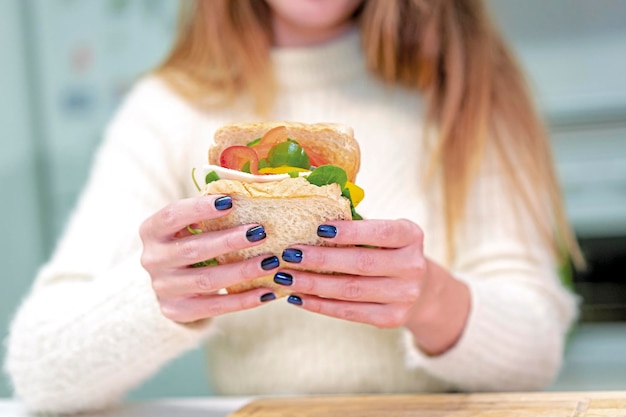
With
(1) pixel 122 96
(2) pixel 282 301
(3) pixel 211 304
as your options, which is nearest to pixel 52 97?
(1) pixel 122 96

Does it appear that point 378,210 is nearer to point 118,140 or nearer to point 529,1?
point 118,140

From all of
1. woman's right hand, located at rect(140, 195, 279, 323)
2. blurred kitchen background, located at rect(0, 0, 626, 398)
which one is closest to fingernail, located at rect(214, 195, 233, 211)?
woman's right hand, located at rect(140, 195, 279, 323)

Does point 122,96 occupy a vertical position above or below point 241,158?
above

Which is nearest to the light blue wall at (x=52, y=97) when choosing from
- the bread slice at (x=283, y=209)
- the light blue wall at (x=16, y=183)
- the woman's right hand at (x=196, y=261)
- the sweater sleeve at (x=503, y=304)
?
the light blue wall at (x=16, y=183)

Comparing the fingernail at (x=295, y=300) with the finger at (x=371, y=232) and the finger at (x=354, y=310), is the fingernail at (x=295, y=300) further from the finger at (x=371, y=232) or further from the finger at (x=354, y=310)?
the finger at (x=371, y=232)

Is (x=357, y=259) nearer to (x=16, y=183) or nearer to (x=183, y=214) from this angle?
(x=183, y=214)

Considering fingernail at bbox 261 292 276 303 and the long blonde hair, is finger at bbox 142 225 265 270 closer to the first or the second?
fingernail at bbox 261 292 276 303

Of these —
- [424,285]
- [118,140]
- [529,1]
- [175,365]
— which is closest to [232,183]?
[424,285]
